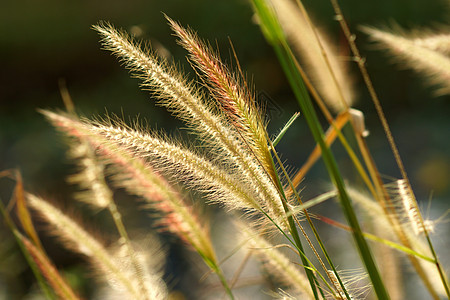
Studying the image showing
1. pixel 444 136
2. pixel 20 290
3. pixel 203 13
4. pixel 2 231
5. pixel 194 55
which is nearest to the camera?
pixel 194 55

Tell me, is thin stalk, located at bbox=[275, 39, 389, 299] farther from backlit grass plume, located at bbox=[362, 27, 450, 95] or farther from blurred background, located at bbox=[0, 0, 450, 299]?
blurred background, located at bbox=[0, 0, 450, 299]

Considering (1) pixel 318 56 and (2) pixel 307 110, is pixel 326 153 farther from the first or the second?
(1) pixel 318 56

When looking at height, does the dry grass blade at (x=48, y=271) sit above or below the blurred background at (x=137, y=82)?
below

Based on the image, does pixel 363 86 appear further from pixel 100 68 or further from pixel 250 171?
pixel 250 171

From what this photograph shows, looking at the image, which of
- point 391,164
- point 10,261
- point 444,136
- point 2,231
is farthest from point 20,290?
point 444,136

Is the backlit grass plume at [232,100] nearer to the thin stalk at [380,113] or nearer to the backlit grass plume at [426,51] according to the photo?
the thin stalk at [380,113]

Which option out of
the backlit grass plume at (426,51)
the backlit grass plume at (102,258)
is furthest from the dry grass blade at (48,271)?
the backlit grass plume at (426,51)

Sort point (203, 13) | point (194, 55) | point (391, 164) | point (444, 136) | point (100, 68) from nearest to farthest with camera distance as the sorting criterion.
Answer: point (194, 55)
point (391, 164)
point (444, 136)
point (203, 13)
point (100, 68)

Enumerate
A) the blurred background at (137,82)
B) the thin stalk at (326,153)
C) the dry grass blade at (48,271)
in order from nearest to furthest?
the thin stalk at (326,153) → the dry grass blade at (48,271) → the blurred background at (137,82)
